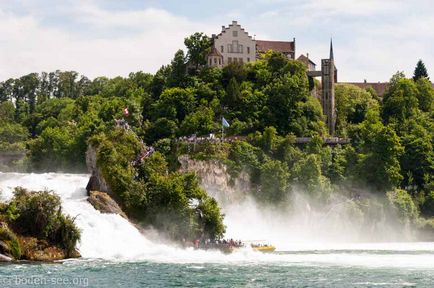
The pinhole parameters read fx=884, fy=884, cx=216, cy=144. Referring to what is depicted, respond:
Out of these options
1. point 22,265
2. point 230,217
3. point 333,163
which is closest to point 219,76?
point 333,163

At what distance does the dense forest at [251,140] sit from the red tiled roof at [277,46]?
7237 mm

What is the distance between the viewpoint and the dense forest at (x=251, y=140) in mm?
78438

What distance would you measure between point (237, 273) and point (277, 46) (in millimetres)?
78738

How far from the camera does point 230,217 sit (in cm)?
9250

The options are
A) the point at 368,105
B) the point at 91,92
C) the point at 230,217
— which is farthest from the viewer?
the point at 91,92

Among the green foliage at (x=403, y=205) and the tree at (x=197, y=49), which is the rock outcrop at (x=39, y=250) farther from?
the tree at (x=197, y=49)

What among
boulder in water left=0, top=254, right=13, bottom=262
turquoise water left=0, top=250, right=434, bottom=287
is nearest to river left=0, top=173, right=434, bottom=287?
turquoise water left=0, top=250, right=434, bottom=287

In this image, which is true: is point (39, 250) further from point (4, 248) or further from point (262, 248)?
point (262, 248)

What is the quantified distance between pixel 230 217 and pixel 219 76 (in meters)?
27.9

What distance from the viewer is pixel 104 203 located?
74.0 m

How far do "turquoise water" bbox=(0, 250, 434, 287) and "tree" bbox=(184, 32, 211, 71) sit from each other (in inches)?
2182

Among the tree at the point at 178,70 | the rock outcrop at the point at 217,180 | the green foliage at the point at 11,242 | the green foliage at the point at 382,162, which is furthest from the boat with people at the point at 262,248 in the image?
the tree at the point at 178,70

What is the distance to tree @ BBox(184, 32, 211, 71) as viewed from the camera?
120m

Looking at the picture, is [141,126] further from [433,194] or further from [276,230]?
[433,194]
